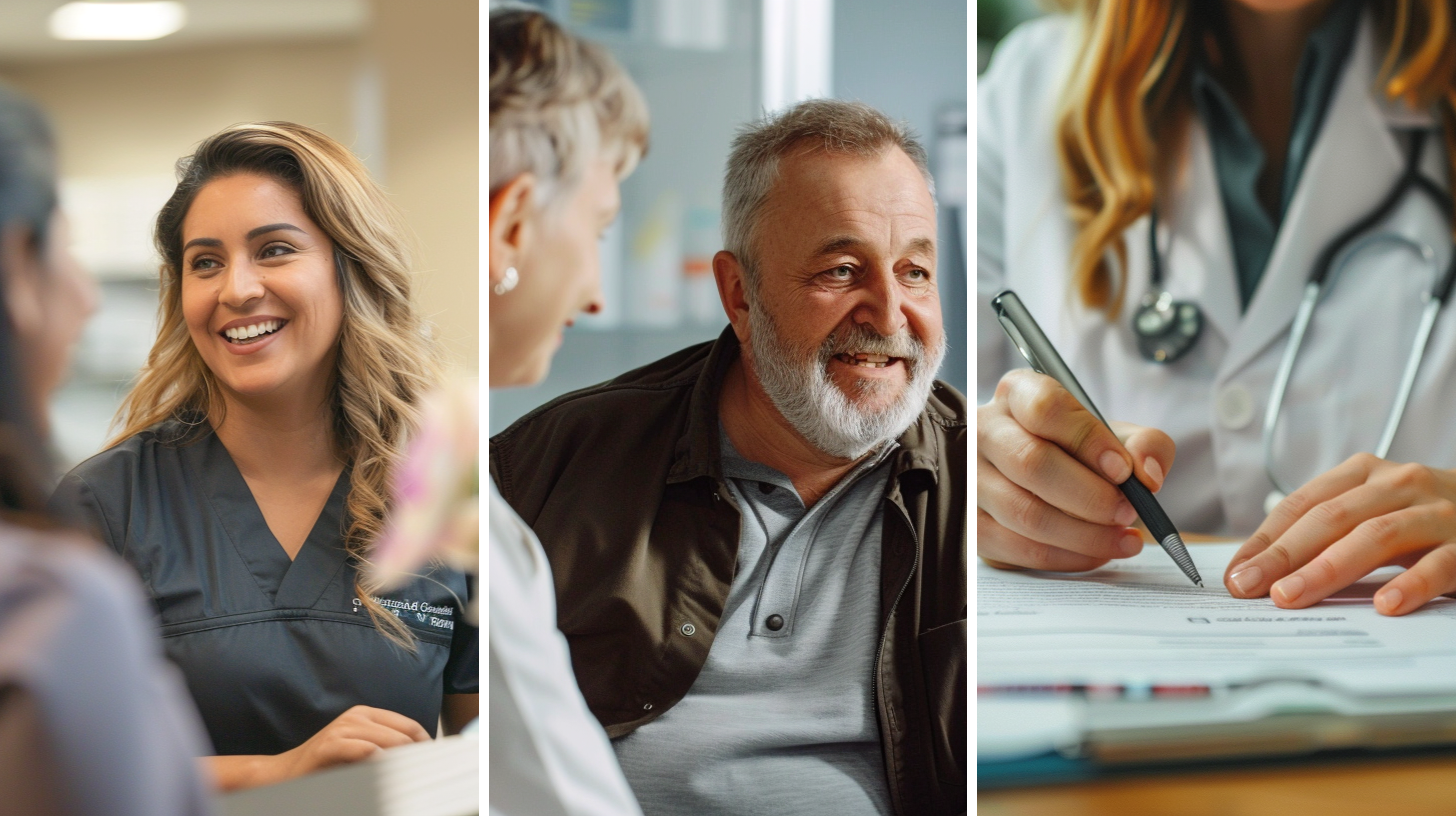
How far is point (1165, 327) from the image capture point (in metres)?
1.45

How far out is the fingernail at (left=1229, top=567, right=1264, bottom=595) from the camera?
1.40 metres

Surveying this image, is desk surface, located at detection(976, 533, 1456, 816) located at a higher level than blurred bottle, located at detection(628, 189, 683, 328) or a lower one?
lower

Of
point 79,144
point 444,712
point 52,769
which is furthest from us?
point 444,712

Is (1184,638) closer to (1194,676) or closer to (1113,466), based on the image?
(1194,676)

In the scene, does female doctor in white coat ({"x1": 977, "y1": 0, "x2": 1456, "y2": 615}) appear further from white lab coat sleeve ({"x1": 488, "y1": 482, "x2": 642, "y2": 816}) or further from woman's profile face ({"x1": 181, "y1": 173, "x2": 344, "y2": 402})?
woman's profile face ({"x1": 181, "y1": 173, "x2": 344, "y2": 402})

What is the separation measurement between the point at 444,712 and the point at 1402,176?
5.15 ft

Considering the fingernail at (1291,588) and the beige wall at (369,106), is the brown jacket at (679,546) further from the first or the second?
the fingernail at (1291,588)

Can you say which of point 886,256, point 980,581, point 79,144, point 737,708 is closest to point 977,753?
point 980,581

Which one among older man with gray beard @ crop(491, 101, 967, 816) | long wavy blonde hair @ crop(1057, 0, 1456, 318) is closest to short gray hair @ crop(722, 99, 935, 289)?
older man with gray beard @ crop(491, 101, 967, 816)

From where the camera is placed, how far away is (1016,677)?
4.42 feet

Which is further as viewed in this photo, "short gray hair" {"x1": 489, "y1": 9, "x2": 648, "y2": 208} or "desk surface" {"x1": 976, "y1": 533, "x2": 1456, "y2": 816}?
"short gray hair" {"x1": 489, "y1": 9, "x2": 648, "y2": 208}

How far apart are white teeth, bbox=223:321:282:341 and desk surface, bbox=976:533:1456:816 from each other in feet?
3.63

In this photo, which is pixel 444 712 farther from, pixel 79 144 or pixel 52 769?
pixel 79 144

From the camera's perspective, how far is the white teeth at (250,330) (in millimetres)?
1272
